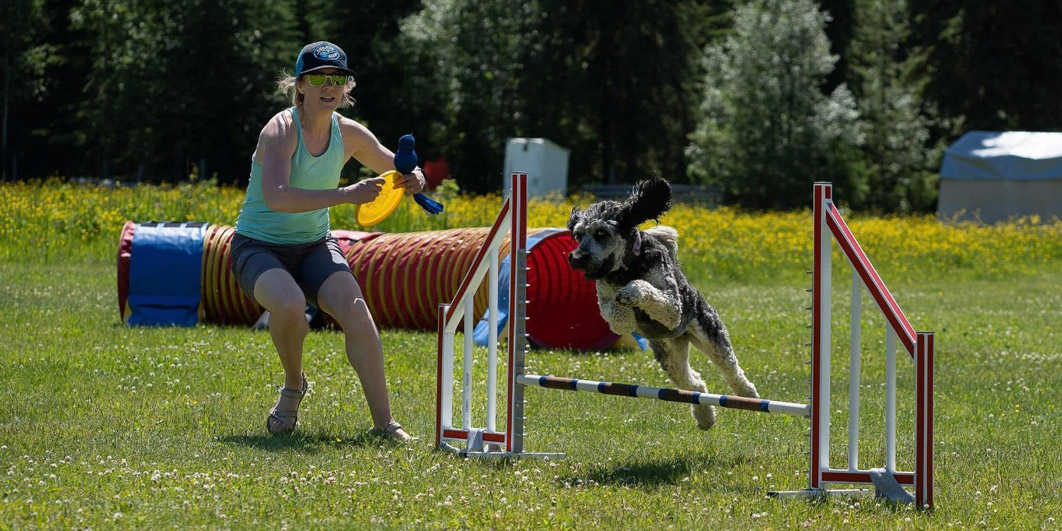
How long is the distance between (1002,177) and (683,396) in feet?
95.7

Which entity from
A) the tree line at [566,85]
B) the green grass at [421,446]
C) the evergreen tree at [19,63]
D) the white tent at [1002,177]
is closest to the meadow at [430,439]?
the green grass at [421,446]

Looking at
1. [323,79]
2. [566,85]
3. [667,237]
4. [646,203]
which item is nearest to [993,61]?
[566,85]

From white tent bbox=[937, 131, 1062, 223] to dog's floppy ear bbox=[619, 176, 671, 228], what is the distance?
27.0 metres

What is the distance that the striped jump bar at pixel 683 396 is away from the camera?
5171 millimetres

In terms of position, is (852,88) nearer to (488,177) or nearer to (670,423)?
(488,177)

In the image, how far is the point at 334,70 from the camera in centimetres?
597

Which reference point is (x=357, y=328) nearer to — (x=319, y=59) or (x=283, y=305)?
(x=283, y=305)

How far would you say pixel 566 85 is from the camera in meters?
45.5

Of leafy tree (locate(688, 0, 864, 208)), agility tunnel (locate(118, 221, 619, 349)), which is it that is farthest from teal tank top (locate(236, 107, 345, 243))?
leafy tree (locate(688, 0, 864, 208))

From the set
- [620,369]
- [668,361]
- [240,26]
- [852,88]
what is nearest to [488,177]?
[240,26]

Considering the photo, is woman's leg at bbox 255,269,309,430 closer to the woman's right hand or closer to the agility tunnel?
the woman's right hand

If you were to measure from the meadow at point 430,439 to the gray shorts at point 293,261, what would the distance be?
0.78 metres

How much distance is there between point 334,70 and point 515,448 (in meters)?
2.00

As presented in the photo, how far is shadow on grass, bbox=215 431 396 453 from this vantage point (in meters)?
5.96
